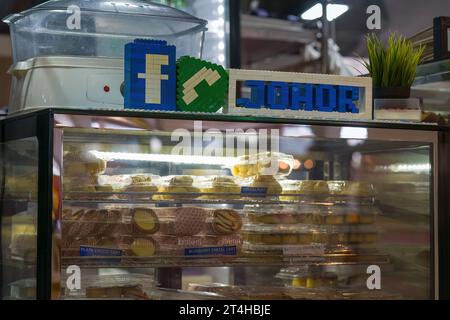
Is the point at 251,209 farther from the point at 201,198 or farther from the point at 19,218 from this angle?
the point at 19,218

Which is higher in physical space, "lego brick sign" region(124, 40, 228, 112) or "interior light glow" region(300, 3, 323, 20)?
"interior light glow" region(300, 3, 323, 20)

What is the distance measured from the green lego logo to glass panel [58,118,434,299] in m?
0.09

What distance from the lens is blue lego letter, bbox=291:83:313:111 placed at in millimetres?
2377

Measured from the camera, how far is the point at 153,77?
→ 2.25 metres

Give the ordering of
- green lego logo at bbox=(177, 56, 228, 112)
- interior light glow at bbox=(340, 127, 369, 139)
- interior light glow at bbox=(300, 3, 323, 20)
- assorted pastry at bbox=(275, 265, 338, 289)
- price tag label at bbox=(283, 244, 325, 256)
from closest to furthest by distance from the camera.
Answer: green lego logo at bbox=(177, 56, 228, 112) < interior light glow at bbox=(340, 127, 369, 139) < price tag label at bbox=(283, 244, 325, 256) < assorted pastry at bbox=(275, 265, 338, 289) < interior light glow at bbox=(300, 3, 323, 20)

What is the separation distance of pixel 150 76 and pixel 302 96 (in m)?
0.52

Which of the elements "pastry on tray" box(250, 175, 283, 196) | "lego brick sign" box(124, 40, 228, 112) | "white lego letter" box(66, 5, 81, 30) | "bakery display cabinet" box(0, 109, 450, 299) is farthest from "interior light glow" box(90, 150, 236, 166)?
"white lego letter" box(66, 5, 81, 30)

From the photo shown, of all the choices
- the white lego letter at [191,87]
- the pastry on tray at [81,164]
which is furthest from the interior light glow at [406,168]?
the pastry on tray at [81,164]

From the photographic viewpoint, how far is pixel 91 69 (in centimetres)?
235

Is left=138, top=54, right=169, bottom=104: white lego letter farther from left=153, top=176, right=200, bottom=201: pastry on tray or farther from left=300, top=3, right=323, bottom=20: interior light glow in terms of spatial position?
left=300, top=3, right=323, bottom=20: interior light glow

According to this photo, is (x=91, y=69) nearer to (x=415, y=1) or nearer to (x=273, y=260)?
(x=273, y=260)

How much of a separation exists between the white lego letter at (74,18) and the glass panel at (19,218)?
21.5 inches
